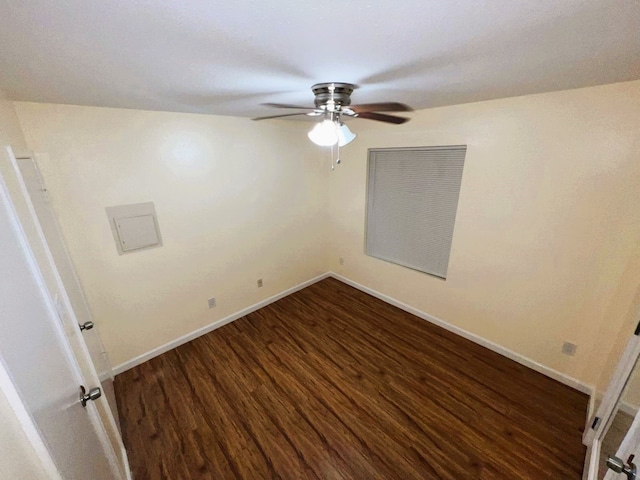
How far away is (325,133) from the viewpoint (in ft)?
4.99

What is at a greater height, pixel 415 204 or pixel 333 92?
pixel 333 92

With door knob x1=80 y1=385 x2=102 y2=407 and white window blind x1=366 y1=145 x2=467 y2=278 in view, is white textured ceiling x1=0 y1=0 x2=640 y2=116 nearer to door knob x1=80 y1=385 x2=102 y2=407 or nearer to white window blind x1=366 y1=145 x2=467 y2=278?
white window blind x1=366 y1=145 x2=467 y2=278

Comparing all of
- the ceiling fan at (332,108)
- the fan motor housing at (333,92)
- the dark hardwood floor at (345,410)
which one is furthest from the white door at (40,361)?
the fan motor housing at (333,92)

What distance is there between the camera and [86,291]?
210cm

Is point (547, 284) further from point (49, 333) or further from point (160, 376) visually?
point (160, 376)

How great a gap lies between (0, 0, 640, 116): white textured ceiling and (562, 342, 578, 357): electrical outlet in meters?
1.95

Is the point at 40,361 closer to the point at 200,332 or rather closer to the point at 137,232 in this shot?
the point at 137,232

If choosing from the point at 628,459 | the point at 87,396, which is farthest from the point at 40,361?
the point at 628,459

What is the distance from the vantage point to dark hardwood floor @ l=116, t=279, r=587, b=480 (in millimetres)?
1696

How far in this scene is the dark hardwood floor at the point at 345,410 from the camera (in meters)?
1.70

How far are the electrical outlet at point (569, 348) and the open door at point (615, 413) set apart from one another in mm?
559

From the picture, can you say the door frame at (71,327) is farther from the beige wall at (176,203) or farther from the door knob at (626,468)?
the door knob at (626,468)

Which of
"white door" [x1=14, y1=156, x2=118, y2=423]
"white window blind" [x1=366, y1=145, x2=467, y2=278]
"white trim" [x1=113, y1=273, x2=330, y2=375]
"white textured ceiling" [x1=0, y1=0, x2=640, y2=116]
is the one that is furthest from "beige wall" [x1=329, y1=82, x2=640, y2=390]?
"white door" [x1=14, y1=156, x2=118, y2=423]

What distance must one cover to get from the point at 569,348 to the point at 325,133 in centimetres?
265
